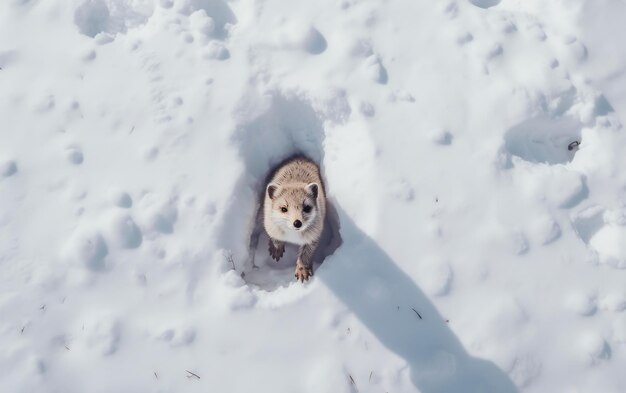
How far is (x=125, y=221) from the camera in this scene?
5320 millimetres

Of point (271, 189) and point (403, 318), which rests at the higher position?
point (271, 189)

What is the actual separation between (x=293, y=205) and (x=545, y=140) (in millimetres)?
3268

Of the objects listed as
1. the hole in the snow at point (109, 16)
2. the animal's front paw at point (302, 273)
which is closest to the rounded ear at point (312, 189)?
the animal's front paw at point (302, 273)

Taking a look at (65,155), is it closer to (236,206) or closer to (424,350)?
(236,206)

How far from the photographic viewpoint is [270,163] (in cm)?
620

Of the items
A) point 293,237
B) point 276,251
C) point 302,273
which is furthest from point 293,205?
point 276,251

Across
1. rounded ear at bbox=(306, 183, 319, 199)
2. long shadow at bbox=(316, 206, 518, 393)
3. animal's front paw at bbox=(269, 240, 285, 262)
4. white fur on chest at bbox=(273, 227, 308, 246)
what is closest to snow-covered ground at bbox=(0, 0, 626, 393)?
long shadow at bbox=(316, 206, 518, 393)

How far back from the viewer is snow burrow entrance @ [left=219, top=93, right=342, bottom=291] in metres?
5.67

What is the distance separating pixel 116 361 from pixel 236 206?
6.47 feet

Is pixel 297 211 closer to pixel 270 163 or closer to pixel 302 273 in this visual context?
pixel 302 273

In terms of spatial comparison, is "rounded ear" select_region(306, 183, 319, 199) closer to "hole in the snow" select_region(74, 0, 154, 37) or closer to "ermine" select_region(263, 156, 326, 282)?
"ermine" select_region(263, 156, 326, 282)

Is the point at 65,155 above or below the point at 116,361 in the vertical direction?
above

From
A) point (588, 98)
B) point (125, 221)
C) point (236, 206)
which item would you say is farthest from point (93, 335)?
Result: point (588, 98)

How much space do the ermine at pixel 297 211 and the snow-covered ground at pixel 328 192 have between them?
9.8 inches
